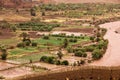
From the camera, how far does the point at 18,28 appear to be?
210ft

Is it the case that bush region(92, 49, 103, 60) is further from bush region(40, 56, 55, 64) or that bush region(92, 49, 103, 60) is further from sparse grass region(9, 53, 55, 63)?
sparse grass region(9, 53, 55, 63)

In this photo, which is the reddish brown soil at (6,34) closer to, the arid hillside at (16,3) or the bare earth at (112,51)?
the bare earth at (112,51)

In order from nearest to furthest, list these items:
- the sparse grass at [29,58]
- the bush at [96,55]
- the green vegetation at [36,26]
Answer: the sparse grass at [29,58] < the bush at [96,55] < the green vegetation at [36,26]

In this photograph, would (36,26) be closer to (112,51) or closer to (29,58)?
(112,51)

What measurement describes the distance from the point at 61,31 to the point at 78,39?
335 inches

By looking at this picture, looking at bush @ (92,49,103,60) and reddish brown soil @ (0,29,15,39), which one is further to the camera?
reddish brown soil @ (0,29,15,39)

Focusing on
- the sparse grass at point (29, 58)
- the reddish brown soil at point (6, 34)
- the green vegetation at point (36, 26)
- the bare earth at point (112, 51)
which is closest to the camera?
the bare earth at point (112, 51)

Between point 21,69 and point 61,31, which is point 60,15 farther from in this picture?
point 21,69

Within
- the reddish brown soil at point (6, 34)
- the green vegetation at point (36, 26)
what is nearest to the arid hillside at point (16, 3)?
the green vegetation at point (36, 26)

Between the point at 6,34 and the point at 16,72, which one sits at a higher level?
the point at 16,72

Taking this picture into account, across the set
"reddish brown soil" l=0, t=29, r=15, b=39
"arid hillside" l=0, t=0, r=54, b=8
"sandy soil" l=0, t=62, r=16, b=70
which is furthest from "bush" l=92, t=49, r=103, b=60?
"arid hillside" l=0, t=0, r=54, b=8

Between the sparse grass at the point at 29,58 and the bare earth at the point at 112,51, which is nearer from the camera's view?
the bare earth at the point at 112,51

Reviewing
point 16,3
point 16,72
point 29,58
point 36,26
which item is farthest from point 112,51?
point 16,3

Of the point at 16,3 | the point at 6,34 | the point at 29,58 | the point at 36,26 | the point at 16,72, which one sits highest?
the point at 16,3
